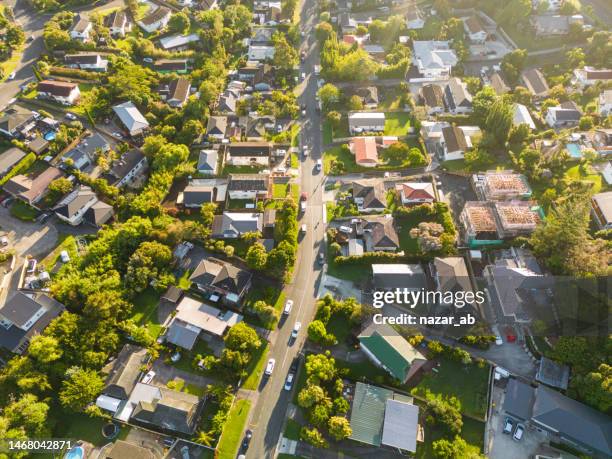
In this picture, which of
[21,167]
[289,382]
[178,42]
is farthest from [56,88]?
[289,382]

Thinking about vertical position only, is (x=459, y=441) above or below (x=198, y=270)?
below

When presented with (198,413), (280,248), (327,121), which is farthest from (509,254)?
(198,413)

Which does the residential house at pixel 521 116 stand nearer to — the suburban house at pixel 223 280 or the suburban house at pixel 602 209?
the suburban house at pixel 602 209

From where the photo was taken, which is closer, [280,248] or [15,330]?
[15,330]

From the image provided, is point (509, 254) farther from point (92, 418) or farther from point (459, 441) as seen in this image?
point (92, 418)

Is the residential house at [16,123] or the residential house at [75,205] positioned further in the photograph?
the residential house at [16,123]

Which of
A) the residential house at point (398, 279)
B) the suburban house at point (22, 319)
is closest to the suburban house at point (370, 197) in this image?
the residential house at point (398, 279)

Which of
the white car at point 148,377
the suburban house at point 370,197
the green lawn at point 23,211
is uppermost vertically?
the suburban house at point 370,197
